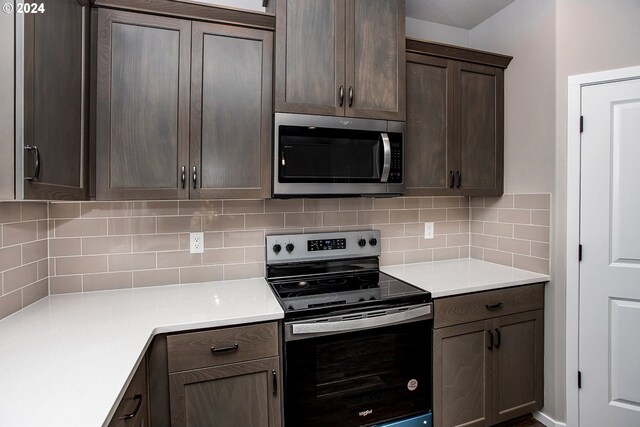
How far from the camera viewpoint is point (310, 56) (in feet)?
5.68

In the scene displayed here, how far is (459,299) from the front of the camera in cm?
179

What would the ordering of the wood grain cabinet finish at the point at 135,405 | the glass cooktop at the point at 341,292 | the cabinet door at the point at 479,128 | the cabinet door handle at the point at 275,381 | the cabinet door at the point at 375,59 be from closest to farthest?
the wood grain cabinet finish at the point at 135,405, the cabinet door handle at the point at 275,381, the glass cooktop at the point at 341,292, the cabinet door at the point at 375,59, the cabinet door at the point at 479,128

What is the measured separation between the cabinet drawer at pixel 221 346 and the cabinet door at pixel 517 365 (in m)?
1.32

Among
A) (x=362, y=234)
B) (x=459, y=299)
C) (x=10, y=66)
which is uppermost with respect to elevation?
(x=10, y=66)

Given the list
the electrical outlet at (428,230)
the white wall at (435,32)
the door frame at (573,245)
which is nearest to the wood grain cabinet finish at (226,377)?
the electrical outlet at (428,230)

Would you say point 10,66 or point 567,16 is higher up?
point 567,16

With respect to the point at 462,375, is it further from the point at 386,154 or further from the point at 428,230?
the point at 386,154

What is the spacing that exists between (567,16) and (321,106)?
1562 millimetres

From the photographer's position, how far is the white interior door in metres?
1.75

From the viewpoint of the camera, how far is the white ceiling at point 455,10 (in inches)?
88.1

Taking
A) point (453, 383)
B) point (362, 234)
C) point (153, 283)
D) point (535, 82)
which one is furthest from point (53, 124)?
point (535, 82)

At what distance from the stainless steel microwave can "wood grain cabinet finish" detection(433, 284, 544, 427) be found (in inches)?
30.0

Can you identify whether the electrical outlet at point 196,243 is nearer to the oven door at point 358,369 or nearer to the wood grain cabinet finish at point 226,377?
the wood grain cabinet finish at point 226,377

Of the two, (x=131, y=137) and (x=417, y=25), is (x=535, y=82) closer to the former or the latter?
(x=417, y=25)
